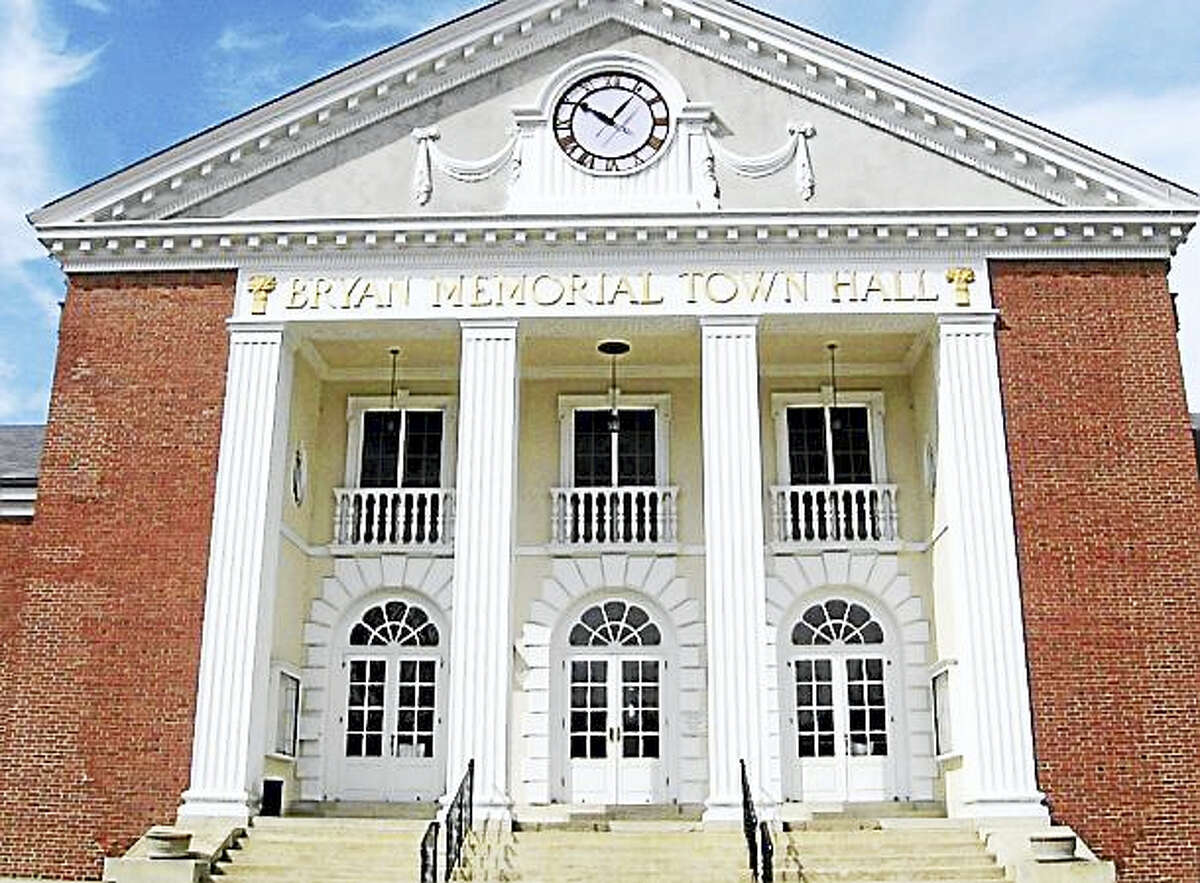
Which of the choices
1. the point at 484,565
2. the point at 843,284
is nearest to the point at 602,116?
the point at 843,284

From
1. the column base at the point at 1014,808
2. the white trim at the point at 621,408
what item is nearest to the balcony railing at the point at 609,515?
the white trim at the point at 621,408

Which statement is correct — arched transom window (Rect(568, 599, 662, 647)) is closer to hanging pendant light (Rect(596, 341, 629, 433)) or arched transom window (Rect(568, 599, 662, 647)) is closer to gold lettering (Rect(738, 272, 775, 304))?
hanging pendant light (Rect(596, 341, 629, 433))

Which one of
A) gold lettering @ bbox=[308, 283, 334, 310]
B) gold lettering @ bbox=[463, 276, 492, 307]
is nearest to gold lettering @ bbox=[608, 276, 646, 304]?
gold lettering @ bbox=[463, 276, 492, 307]

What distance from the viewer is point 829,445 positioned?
63.7 ft

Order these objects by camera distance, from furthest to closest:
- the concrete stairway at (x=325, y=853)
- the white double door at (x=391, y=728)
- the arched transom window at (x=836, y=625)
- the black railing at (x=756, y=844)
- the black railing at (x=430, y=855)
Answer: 1. the arched transom window at (x=836, y=625)
2. the white double door at (x=391, y=728)
3. the concrete stairway at (x=325, y=853)
4. the black railing at (x=756, y=844)
5. the black railing at (x=430, y=855)

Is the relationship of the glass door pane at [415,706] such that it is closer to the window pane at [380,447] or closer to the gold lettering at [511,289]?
the window pane at [380,447]

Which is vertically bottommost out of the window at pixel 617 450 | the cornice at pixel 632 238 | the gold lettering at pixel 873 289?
the window at pixel 617 450

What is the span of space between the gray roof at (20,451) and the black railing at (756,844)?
1066cm

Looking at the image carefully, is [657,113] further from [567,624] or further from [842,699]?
[842,699]

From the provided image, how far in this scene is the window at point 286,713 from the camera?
17.4 meters

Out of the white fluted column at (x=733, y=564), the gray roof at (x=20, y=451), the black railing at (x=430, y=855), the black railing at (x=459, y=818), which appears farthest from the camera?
the gray roof at (x=20, y=451)

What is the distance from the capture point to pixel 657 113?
59.3 feet

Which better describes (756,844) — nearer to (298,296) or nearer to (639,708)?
(639,708)

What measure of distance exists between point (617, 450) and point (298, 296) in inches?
200
